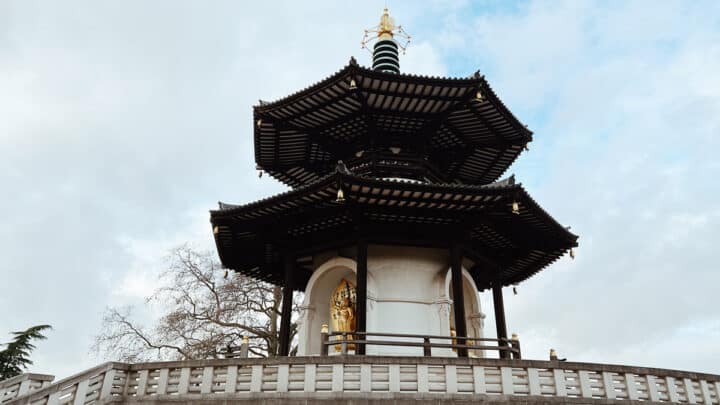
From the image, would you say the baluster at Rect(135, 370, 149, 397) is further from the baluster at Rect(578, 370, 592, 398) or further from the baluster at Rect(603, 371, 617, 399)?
the baluster at Rect(603, 371, 617, 399)

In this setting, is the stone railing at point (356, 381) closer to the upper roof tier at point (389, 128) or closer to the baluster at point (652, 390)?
the baluster at point (652, 390)

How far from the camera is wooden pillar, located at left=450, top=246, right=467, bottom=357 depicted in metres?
14.0

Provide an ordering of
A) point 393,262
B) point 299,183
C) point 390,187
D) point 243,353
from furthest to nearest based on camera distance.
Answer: point 299,183 → point 393,262 → point 390,187 → point 243,353

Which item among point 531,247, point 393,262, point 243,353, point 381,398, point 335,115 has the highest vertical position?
point 335,115

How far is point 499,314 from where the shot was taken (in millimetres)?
16422

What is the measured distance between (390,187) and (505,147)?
6617 mm

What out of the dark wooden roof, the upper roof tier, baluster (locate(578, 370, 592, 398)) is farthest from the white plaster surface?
baluster (locate(578, 370, 592, 398))

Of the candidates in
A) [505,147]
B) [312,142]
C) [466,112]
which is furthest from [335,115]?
[505,147]

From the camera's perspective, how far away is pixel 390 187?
42.9ft

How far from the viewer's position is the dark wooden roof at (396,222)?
13367 millimetres

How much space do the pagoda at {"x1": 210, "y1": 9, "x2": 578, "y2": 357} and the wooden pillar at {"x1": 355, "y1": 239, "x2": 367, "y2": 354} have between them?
0.09ft

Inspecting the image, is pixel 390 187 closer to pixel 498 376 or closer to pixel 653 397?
pixel 498 376

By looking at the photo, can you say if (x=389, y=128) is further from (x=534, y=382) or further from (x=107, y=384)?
(x=107, y=384)

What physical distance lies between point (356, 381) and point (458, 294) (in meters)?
4.77
